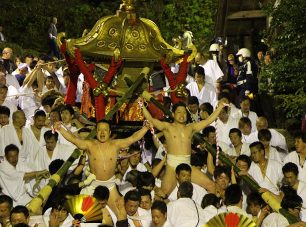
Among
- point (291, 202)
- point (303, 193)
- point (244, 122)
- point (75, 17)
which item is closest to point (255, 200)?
point (291, 202)

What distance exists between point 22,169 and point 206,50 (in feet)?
31.3

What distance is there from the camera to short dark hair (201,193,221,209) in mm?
10117

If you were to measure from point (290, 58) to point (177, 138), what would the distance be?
325cm

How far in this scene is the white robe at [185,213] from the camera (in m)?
9.62

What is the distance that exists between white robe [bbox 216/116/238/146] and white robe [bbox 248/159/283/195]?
1.57 m

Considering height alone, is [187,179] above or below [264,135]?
below

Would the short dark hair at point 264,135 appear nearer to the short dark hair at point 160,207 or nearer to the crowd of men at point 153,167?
the crowd of men at point 153,167

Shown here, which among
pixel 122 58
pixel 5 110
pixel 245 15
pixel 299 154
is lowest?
pixel 299 154

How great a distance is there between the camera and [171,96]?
13609mm

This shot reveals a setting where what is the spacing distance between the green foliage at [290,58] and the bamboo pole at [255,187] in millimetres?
2500

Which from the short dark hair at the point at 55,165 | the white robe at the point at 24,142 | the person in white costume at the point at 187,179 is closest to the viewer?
the person in white costume at the point at 187,179

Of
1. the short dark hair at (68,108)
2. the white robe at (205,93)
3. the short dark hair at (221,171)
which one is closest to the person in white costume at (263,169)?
the short dark hair at (221,171)

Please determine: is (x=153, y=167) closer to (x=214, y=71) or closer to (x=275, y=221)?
(x=275, y=221)

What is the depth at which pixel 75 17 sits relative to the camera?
2375cm
